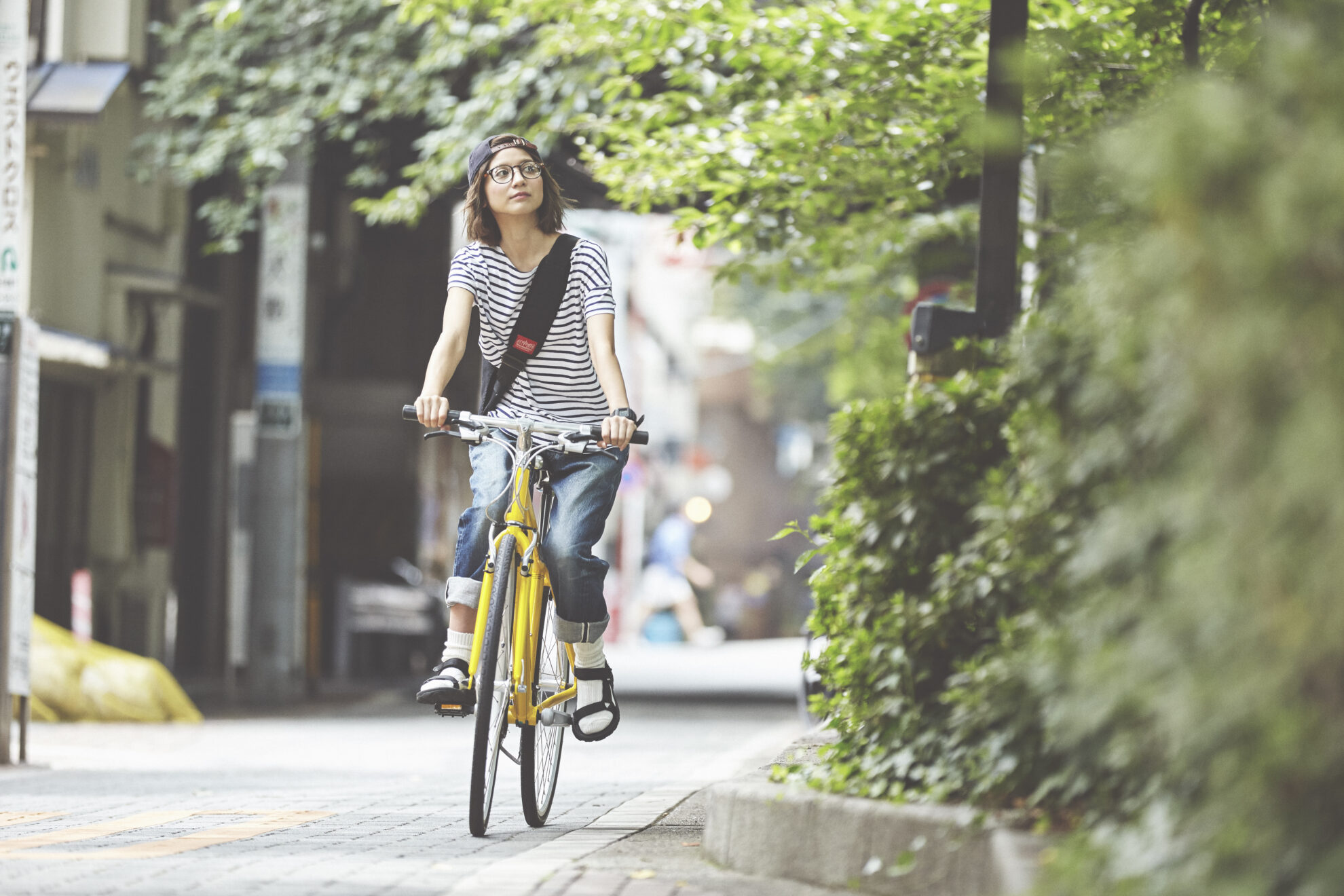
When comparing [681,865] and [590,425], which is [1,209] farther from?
[681,865]

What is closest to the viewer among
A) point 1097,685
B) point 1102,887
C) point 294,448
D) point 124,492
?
point 1097,685

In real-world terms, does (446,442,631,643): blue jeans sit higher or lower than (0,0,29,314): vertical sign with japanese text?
lower

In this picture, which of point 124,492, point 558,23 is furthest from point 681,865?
point 124,492

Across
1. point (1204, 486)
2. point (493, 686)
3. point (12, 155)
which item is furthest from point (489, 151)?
point (12, 155)

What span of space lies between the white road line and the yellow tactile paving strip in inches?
41.4

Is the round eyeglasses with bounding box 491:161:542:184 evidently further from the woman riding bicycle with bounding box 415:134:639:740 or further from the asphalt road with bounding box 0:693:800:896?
the asphalt road with bounding box 0:693:800:896

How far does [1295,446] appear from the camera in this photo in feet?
6.99

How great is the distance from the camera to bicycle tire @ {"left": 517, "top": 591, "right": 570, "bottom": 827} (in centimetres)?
545

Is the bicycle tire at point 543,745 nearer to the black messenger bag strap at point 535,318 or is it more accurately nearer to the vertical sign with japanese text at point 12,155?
the black messenger bag strap at point 535,318

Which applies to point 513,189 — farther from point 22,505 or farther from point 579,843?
point 22,505

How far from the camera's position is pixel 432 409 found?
5.12 meters

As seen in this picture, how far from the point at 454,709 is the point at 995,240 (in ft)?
8.52

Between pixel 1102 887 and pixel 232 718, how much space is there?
418 inches

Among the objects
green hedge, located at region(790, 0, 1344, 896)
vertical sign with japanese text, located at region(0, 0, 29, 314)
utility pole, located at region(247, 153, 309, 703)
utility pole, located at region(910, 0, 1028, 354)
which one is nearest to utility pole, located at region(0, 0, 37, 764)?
vertical sign with japanese text, located at region(0, 0, 29, 314)
